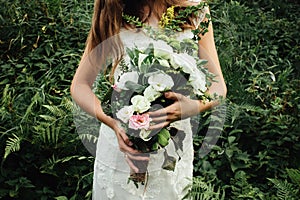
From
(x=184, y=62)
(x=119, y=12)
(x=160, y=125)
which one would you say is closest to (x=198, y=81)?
(x=184, y=62)

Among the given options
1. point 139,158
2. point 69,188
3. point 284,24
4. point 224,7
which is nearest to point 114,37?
point 139,158

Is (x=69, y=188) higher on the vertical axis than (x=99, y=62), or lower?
lower

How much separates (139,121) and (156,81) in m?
0.14

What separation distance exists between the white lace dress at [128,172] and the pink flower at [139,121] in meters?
0.31

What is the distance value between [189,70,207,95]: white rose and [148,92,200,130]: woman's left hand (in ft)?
0.17

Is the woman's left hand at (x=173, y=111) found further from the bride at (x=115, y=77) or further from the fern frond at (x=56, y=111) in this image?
the fern frond at (x=56, y=111)

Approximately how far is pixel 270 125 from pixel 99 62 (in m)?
2.08

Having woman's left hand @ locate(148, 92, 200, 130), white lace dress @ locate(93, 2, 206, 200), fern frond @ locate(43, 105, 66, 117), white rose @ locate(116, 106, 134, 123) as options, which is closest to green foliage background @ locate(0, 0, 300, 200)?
fern frond @ locate(43, 105, 66, 117)

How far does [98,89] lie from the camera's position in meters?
2.44

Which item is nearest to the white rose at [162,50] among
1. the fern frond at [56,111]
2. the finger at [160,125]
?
the finger at [160,125]

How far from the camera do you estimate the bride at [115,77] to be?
197 centimetres

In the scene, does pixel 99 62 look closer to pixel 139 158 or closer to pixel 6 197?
pixel 139 158

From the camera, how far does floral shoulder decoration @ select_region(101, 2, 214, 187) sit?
1665 millimetres

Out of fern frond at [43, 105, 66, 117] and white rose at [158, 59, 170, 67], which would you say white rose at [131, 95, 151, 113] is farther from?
fern frond at [43, 105, 66, 117]
